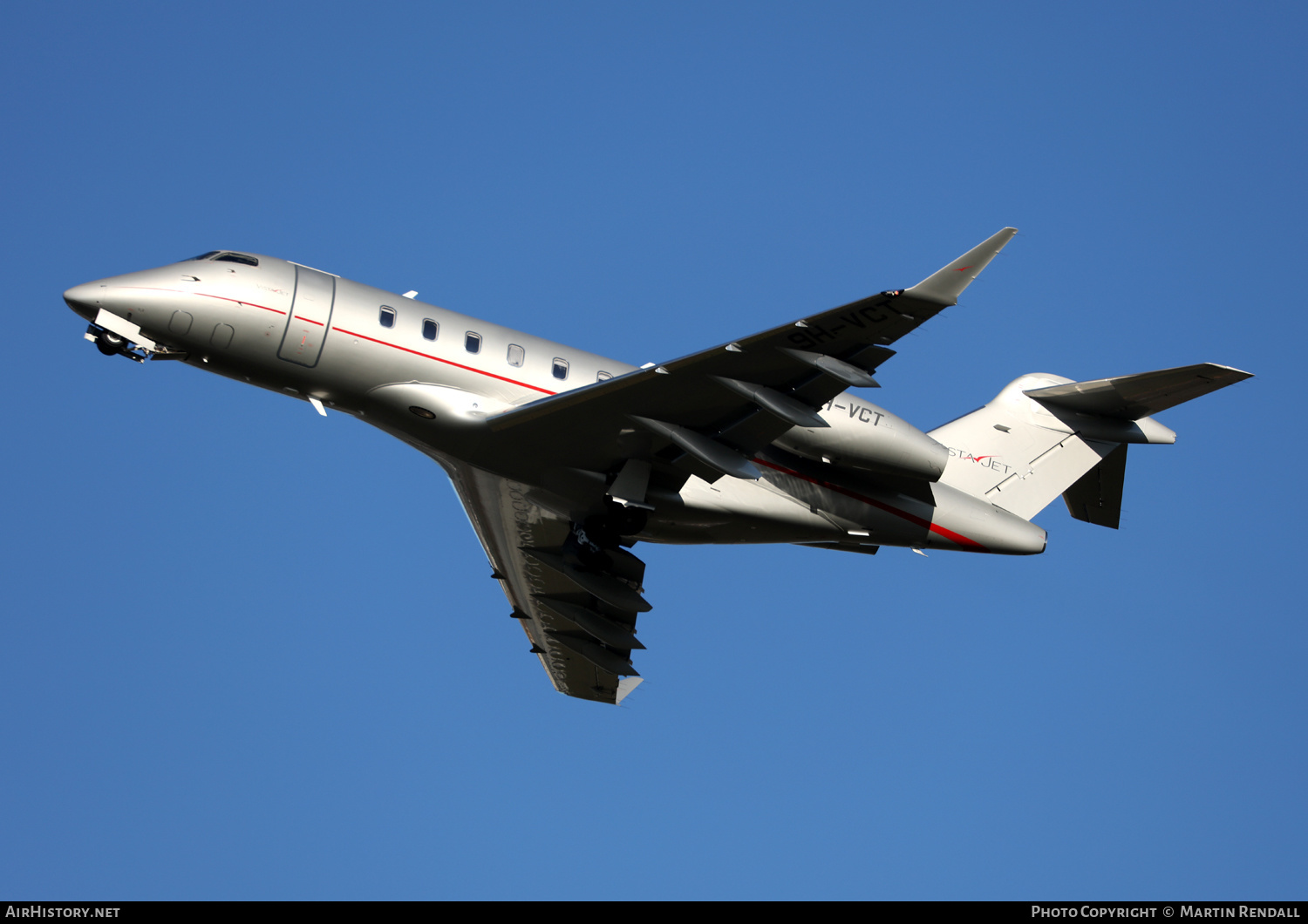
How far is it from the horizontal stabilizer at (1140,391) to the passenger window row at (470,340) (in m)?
8.72

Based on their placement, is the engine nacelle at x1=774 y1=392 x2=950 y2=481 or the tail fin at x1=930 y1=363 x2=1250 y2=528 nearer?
the engine nacelle at x1=774 y1=392 x2=950 y2=481

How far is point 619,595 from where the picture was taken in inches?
805

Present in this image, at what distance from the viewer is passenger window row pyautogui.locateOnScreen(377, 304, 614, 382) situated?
675 inches

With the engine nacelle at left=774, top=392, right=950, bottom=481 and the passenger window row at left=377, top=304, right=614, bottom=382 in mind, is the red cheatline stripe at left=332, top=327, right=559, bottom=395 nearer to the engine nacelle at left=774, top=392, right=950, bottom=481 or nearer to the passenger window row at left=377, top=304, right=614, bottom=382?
the passenger window row at left=377, top=304, right=614, bottom=382

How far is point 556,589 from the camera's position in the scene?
22281 mm

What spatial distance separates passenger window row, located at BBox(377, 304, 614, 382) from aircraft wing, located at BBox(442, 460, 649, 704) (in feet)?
6.16

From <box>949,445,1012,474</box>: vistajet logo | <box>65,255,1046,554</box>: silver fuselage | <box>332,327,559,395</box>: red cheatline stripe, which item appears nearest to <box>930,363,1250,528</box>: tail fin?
<box>949,445,1012,474</box>: vistajet logo

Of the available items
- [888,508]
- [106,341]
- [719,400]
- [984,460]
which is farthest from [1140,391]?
[106,341]

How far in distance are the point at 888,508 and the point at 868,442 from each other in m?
2.29

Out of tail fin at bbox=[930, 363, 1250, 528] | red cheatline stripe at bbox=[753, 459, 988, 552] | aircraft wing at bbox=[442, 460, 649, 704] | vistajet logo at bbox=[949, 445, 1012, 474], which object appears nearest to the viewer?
red cheatline stripe at bbox=[753, 459, 988, 552]

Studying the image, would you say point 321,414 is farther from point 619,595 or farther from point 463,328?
point 619,595

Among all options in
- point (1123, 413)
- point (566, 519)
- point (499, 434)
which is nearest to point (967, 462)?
point (1123, 413)

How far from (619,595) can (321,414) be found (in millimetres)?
5901

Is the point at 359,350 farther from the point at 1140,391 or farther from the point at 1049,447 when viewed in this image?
the point at 1140,391
